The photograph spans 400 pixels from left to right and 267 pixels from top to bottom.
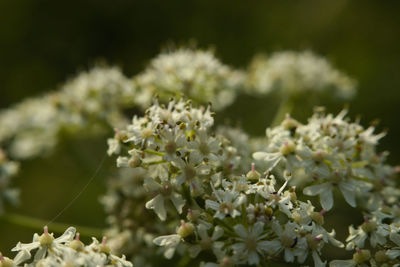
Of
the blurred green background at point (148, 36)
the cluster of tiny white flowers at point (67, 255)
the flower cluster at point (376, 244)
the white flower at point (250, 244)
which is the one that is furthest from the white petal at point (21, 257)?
the blurred green background at point (148, 36)

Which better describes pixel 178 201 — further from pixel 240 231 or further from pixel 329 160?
pixel 329 160

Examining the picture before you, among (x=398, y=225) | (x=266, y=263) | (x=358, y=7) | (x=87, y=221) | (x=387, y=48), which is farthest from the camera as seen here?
(x=358, y=7)

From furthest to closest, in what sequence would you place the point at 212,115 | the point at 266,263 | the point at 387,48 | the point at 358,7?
the point at 358,7
the point at 387,48
the point at 212,115
the point at 266,263

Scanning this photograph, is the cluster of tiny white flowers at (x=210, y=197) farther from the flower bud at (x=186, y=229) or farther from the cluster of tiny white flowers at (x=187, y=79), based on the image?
the cluster of tiny white flowers at (x=187, y=79)

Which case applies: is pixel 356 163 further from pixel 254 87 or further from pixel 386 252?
pixel 254 87

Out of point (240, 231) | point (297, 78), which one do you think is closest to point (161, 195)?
point (240, 231)

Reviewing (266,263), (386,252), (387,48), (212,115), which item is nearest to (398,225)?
(386,252)
